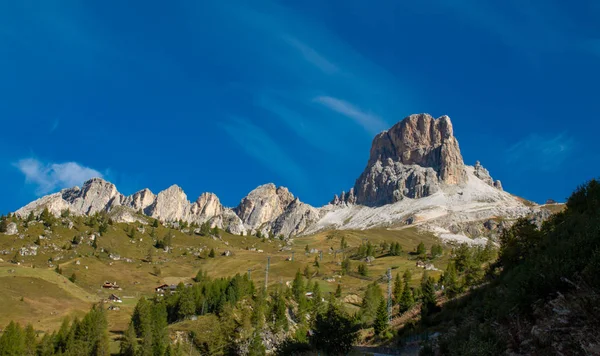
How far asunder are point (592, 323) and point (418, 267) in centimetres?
18858

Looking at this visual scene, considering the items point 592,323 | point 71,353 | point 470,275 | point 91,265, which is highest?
point 91,265

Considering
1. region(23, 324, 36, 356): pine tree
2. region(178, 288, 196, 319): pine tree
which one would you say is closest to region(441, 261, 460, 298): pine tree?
region(178, 288, 196, 319): pine tree

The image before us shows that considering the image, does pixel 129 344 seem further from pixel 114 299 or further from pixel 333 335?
pixel 333 335

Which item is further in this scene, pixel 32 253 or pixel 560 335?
pixel 32 253

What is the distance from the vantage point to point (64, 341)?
9638cm

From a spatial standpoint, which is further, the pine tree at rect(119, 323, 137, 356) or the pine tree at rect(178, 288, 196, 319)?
the pine tree at rect(178, 288, 196, 319)

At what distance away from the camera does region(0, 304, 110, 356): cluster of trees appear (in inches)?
3455

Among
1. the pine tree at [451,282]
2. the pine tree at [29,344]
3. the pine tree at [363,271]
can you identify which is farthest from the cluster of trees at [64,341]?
the pine tree at [363,271]

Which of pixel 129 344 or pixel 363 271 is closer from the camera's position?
pixel 129 344

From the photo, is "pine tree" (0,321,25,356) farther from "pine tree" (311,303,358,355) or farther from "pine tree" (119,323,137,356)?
"pine tree" (311,303,358,355)

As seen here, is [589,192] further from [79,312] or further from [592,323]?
[79,312]

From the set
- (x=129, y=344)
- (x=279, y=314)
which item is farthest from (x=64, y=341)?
(x=279, y=314)

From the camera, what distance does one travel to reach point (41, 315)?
122m

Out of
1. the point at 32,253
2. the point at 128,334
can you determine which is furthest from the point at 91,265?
the point at 128,334
